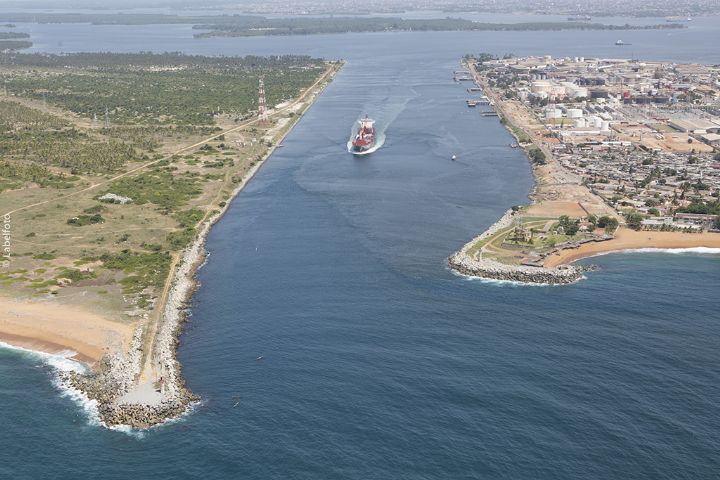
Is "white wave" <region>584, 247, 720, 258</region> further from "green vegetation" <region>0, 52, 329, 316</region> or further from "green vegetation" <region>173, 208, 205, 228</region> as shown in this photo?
"green vegetation" <region>0, 52, 329, 316</region>

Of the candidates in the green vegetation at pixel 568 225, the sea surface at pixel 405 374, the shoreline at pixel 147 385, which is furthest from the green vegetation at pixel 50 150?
the green vegetation at pixel 568 225

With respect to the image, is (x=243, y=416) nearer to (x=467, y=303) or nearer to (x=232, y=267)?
(x=467, y=303)

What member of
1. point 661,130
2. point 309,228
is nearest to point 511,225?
point 309,228

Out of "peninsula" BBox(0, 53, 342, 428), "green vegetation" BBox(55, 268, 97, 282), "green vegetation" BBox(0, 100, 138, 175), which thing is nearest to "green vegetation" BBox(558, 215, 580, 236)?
"peninsula" BBox(0, 53, 342, 428)

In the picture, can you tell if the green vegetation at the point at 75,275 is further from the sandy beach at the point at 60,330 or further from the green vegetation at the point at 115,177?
the sandy beach at the point at 60,330

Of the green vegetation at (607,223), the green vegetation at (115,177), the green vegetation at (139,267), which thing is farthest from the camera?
the green vegetation at (607,223)

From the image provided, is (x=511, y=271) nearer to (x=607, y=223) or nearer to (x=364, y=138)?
(x=607, y=223)

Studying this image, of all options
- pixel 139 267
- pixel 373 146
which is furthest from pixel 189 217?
pixel 373 146
